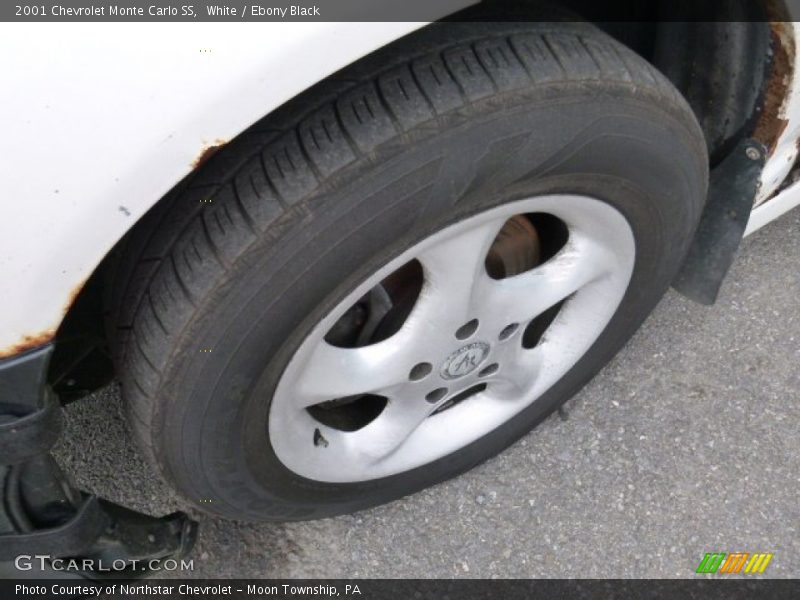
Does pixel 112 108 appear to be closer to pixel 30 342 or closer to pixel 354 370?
pixel 30 342

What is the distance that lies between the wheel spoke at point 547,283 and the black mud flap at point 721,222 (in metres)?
0.31

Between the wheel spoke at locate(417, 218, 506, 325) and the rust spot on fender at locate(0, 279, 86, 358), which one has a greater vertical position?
the rust spot on fender at locate(0, 279, 86, 358)

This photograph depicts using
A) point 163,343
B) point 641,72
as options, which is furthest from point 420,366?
point 641,72

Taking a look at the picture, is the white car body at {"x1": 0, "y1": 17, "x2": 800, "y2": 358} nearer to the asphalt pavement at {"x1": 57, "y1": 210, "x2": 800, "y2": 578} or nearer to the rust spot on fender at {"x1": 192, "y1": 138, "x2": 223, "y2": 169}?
the rust spot on fender at {"x1": 192, "y1": 138, "x2": 223, "y2": 169}

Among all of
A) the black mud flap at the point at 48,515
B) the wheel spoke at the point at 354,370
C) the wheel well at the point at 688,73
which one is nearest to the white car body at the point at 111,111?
the black mud flap at the point at 48,515

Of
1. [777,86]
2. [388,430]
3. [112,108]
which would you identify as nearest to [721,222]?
[777,86]

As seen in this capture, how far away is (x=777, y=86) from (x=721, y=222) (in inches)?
11.6

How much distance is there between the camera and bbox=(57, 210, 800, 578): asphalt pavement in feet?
6.15

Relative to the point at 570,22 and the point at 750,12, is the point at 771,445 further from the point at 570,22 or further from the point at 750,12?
the point at 570,22

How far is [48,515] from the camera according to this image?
4.61 feet

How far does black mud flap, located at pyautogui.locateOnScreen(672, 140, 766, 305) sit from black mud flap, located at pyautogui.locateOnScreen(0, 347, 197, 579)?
1096mm

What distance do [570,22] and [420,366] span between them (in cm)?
61

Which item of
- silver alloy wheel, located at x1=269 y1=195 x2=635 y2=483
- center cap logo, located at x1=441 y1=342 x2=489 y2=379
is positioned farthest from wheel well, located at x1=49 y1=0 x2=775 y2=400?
center cap logo, located at x1=441 y1=342 x2=489 y2=379

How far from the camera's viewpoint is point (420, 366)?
1.58 meters
